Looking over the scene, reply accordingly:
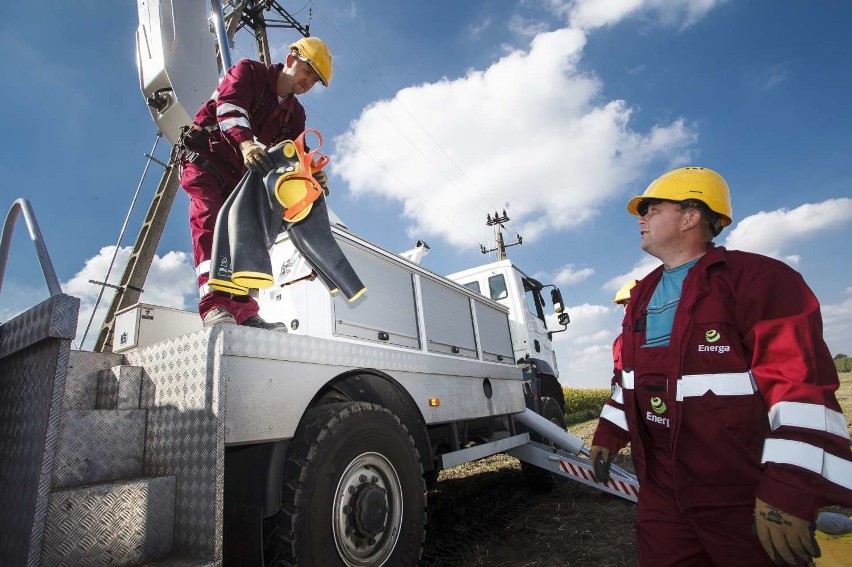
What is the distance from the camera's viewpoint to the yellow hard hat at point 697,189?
1.99 meters

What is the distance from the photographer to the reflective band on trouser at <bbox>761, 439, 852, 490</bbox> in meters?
1.27

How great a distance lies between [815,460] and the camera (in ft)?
4.23

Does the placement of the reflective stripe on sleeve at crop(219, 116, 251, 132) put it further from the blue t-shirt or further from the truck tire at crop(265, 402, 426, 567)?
the blue t-shirt

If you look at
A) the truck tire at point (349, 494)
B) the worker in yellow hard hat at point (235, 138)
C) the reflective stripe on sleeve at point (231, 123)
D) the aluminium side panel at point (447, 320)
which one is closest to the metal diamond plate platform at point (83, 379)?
the worker in yellow hard hat at point (235, 138)

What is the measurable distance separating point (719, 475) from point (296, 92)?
293 cm

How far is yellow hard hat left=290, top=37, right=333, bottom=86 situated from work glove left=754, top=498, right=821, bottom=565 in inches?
115

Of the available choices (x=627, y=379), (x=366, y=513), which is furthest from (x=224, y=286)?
(x=627, y=379)

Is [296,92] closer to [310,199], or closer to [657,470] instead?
[310,199]

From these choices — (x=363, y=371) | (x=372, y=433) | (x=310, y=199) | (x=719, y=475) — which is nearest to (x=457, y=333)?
(x=363, y=371)

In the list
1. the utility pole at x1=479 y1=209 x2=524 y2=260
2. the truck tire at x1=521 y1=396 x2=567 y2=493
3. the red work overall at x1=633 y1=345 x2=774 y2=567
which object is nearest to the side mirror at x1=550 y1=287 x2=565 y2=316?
the truck tire at x1=521 y1=396 x2=567 y2=493

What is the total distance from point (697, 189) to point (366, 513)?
2.18 m

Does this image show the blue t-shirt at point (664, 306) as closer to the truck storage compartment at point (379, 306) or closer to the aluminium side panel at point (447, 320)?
the truck storage compartment at point (379, 306)

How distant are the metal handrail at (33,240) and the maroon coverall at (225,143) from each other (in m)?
0.64

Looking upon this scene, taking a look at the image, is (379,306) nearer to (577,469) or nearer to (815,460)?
(815,460)
